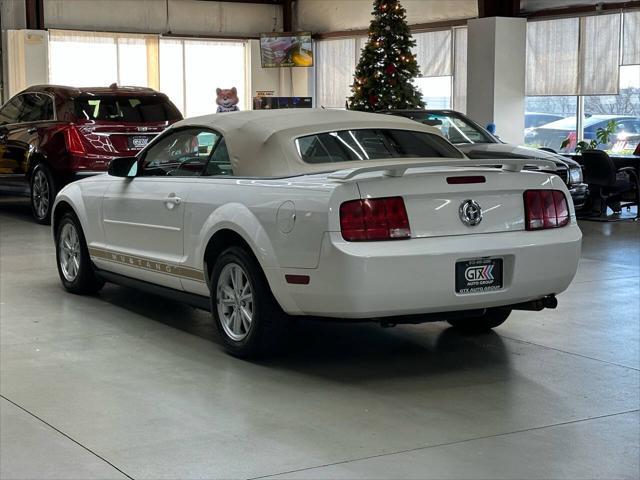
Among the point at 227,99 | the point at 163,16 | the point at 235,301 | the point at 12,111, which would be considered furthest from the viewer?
the point at 227,99

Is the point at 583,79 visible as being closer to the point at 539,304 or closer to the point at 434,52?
the point at 434,52

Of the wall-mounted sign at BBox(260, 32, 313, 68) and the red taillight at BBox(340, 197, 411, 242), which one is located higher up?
the wall-mounted sign at BBox(260, 32, 313, 68)

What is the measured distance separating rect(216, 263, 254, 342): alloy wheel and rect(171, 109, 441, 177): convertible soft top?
61 centimetres

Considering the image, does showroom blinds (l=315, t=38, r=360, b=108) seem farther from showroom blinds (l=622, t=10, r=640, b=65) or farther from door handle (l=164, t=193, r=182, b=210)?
door handle (l=164, t=193, r=182, b=210)

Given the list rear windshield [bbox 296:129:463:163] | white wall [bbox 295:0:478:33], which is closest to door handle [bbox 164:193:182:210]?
rear windshield [bbox 296:129:463:163]

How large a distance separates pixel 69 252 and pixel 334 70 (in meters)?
20.1

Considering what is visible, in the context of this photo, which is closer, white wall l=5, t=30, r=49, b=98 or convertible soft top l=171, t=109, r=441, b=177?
convertible soft top l=171, t=109, r=441, b=177

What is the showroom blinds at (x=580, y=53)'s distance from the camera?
18625 millimetres

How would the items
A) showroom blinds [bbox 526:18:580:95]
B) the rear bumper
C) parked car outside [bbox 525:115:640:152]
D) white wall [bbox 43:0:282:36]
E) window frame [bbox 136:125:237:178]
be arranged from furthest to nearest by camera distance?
white wall [bbox 43:0:282:36], showroom blinds [bbox 526:18:580:95], parked car outside [bbox 525:115:640:152], window frame [bbox 136:125:237:178], the rear bumper

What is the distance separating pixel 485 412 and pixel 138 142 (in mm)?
8404

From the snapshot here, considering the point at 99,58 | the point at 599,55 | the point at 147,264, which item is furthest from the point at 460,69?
the point at 147,264

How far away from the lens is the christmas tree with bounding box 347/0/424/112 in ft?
60.1

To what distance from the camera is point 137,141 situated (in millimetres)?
12375

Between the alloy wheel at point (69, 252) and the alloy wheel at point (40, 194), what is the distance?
496 cm
